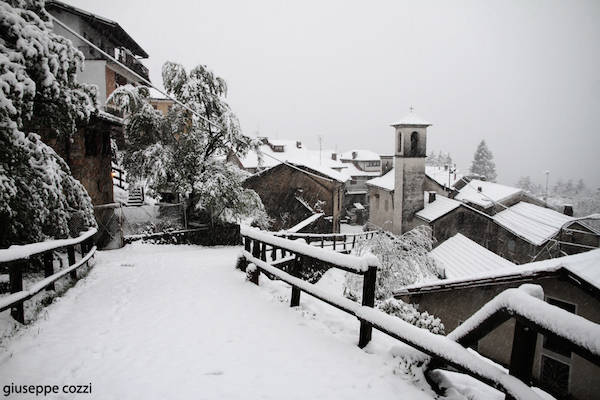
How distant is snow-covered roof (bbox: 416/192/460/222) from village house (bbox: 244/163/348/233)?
833 centimetres

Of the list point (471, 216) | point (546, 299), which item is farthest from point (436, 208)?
point (546, 299)

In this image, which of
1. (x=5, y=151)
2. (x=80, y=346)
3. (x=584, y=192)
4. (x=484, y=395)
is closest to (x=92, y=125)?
(x=5, y=151)

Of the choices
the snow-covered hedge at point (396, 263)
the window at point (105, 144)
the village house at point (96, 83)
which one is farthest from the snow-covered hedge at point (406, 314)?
the window at point (105, 144)

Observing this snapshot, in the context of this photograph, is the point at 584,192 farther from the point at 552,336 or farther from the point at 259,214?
the point at 552,336

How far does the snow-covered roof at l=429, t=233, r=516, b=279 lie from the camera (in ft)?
47.9

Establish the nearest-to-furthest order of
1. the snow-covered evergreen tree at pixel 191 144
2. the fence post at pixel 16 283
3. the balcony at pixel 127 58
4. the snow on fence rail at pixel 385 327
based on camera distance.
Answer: the snow on fence rail at pixel 385 327, the fence post at pixel 16 283, the snow-covered evergreen tree at pixel 191 144, the balcony at pixel 127 58

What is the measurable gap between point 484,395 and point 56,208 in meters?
8.12

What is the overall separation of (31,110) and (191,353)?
16.0ft

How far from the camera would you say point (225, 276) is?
7.27 metres

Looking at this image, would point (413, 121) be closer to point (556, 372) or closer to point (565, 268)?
point (565, 268)

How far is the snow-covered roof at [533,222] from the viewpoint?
2350 cm

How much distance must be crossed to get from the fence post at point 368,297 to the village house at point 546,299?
5984 millimetres

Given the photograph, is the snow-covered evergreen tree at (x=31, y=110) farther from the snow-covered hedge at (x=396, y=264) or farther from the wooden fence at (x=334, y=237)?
the snow-covered hedge at (x=396, y=264)

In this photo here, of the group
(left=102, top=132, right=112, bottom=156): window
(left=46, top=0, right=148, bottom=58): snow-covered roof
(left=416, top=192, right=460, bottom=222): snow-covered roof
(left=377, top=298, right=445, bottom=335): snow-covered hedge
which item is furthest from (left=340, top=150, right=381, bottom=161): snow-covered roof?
(left=377, top=298, right=445, bottom=335): snow-covered hedge
